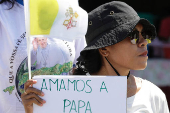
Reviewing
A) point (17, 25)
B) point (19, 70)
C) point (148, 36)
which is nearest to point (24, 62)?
point (19, 70)

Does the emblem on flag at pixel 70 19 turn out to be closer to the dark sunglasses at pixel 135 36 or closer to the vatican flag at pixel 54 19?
the vatican flag at pixel 54 19

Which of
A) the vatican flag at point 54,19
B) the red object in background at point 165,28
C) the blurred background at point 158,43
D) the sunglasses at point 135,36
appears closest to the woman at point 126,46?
the sunglasses at point 135,36

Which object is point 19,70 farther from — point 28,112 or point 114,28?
point 114,28

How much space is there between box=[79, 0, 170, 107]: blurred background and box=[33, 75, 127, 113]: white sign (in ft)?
11.5

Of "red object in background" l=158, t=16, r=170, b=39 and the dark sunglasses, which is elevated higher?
the dark sunglasses

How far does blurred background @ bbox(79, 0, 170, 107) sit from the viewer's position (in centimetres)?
541

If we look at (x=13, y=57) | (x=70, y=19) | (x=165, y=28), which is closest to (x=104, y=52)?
(x=70, y=19)

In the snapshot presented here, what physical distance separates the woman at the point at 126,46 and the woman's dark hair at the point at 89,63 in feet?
0.17

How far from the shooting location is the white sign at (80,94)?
1844mm

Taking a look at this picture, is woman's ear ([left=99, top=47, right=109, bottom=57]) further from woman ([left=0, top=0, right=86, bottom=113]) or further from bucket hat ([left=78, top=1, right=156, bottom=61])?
woman ([left=0, top=0, right=86, bottom=113])

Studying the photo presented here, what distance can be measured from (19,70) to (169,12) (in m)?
4.36

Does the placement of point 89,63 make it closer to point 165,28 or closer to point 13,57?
point 13,57

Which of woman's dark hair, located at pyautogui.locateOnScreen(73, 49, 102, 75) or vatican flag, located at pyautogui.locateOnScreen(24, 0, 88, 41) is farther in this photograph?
woman's dark hair, located at pyautogui.locateOnScreen(73, 49, 102, 75)

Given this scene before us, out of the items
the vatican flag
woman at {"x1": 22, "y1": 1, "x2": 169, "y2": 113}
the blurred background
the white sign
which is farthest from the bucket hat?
the blurred background
